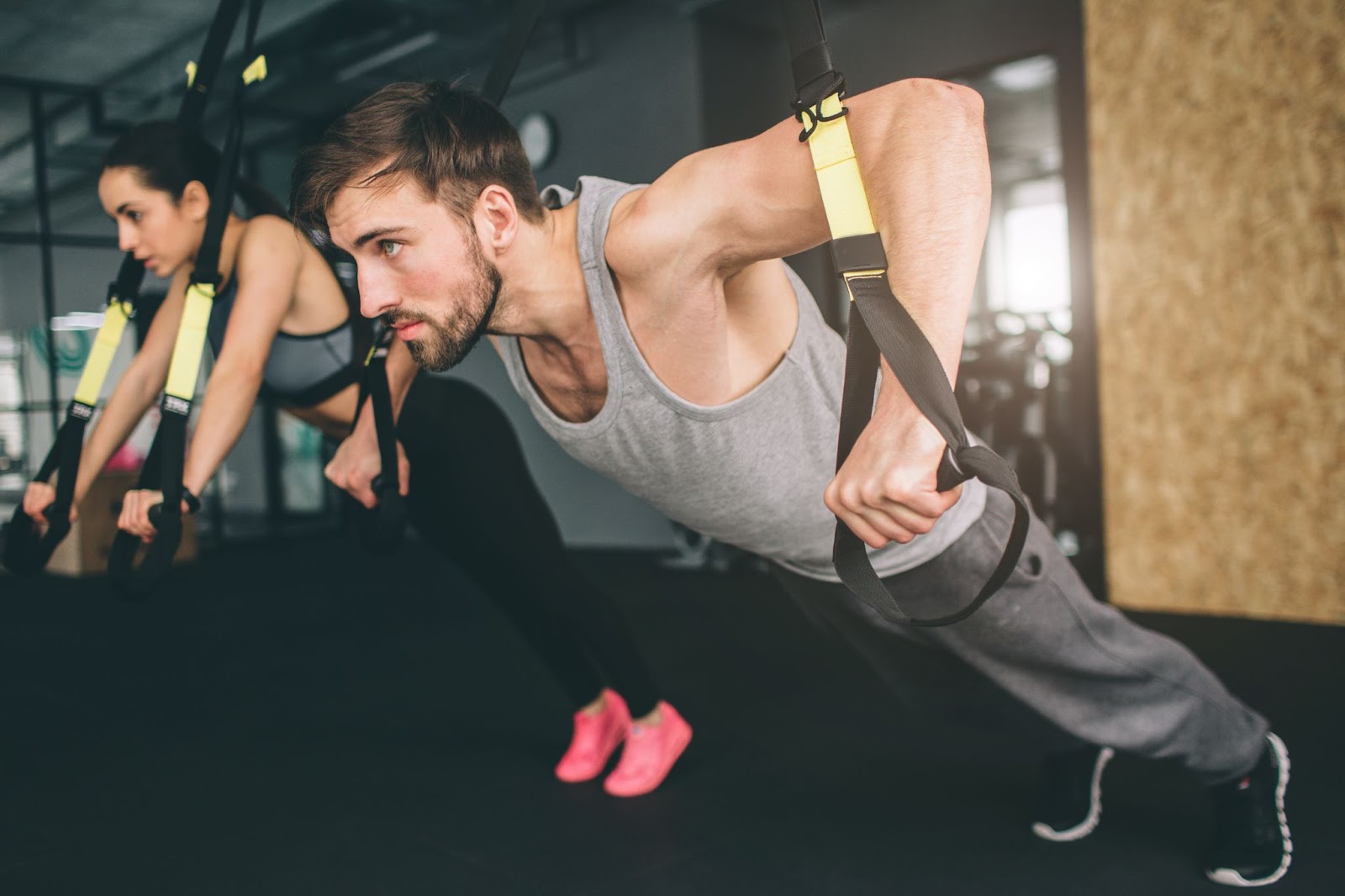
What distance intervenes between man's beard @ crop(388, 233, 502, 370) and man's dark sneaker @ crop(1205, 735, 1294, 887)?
133cm

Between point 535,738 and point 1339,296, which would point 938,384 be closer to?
point 535,738

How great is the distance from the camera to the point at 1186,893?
1457 mm

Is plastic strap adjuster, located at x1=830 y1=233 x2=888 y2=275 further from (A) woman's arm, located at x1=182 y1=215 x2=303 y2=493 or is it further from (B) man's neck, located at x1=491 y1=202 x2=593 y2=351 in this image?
(A) woman's arm, located at x1=182 y1=215 x2=303 y2=493

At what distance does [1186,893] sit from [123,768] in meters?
2.17

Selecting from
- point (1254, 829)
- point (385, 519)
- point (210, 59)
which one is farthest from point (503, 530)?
point (1254, 829)

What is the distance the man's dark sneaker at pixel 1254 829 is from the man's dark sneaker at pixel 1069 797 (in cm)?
A: 20

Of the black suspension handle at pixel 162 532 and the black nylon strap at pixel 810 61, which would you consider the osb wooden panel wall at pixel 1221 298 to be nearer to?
the black nylon strap at pixel 810 61

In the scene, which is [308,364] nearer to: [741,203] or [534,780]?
[534,780]

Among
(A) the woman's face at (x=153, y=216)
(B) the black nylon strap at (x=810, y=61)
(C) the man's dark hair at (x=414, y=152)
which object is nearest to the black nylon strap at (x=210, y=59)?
(A) the woman's face at (x=153, y=216)

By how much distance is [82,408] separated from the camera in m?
1.60

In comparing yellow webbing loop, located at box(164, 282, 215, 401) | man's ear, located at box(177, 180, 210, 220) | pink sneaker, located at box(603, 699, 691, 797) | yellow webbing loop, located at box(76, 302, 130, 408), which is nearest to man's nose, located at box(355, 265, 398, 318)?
yellow webbing loop, located at box(164, 282, 215, 401)

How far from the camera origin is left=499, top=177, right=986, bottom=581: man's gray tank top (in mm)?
1147

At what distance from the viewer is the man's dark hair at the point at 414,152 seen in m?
1.08

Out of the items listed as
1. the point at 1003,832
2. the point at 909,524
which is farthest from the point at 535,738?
the point at 909,524
